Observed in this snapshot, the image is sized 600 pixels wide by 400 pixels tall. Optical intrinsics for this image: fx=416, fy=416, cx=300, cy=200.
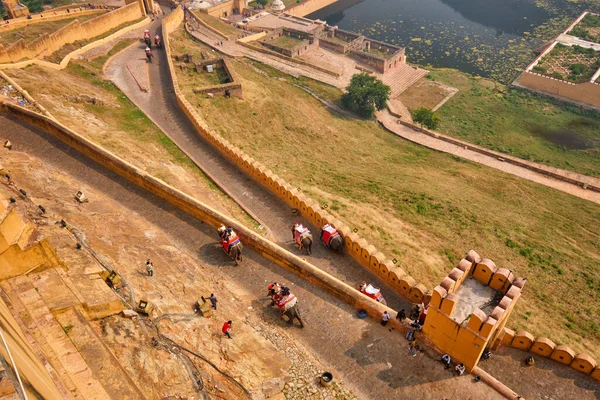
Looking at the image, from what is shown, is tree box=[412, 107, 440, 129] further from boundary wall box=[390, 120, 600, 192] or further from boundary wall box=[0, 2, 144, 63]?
boundary wall box=[0, 2, 144, 63]

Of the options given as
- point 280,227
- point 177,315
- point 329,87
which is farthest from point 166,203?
point 329,87

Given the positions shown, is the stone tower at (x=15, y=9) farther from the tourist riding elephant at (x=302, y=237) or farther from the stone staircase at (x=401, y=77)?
the tourist riding elephant at (x=302, y=237)

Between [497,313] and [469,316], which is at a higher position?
[497,313]

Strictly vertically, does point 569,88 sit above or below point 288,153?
below

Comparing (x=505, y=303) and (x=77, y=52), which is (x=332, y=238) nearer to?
(x=505, y=303)

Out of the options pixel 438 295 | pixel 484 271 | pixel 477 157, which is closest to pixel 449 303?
pixel 438 295

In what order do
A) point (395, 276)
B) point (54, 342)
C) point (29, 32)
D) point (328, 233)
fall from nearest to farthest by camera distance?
1. point (54, 342)
2. point (395, 276)
3. point (328, 233)
4. point (29, 32)

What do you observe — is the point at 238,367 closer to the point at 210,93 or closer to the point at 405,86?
the point at 210,93
